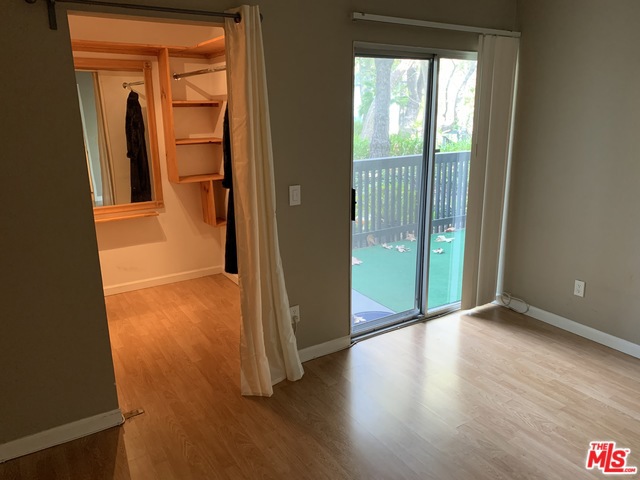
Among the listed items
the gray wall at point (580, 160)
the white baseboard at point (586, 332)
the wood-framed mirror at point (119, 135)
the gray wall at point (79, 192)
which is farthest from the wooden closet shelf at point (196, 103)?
the white baseboard at point (586, 332)

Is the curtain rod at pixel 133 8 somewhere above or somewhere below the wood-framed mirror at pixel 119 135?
above

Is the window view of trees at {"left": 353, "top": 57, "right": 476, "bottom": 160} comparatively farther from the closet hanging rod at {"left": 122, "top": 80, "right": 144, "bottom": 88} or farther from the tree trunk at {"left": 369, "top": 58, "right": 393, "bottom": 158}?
the closet hanging rod at {"left": 122, "top": 80, "right": 144, "bottom": 88}

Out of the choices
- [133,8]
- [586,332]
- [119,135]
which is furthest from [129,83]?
[586,332]

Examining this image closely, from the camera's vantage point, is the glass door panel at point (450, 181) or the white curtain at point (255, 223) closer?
the white curtain at point (255, 223)

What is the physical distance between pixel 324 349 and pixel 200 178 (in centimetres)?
204

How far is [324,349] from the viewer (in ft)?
10.5

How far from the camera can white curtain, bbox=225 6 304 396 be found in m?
2.37

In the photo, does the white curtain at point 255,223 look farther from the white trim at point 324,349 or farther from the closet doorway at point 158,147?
the closet doorway at point 158,147

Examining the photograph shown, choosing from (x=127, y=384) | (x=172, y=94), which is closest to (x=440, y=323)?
(x=127, y=384)

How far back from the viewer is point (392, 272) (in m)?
3.59

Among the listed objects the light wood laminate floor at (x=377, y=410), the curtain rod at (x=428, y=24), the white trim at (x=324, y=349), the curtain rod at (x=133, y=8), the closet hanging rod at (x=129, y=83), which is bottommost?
the light wood laminate floor at (x=377, y=410)

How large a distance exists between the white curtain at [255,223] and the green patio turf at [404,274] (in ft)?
2.71

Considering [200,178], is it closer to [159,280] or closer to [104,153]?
[104,153]

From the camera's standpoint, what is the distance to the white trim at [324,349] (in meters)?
3.10
